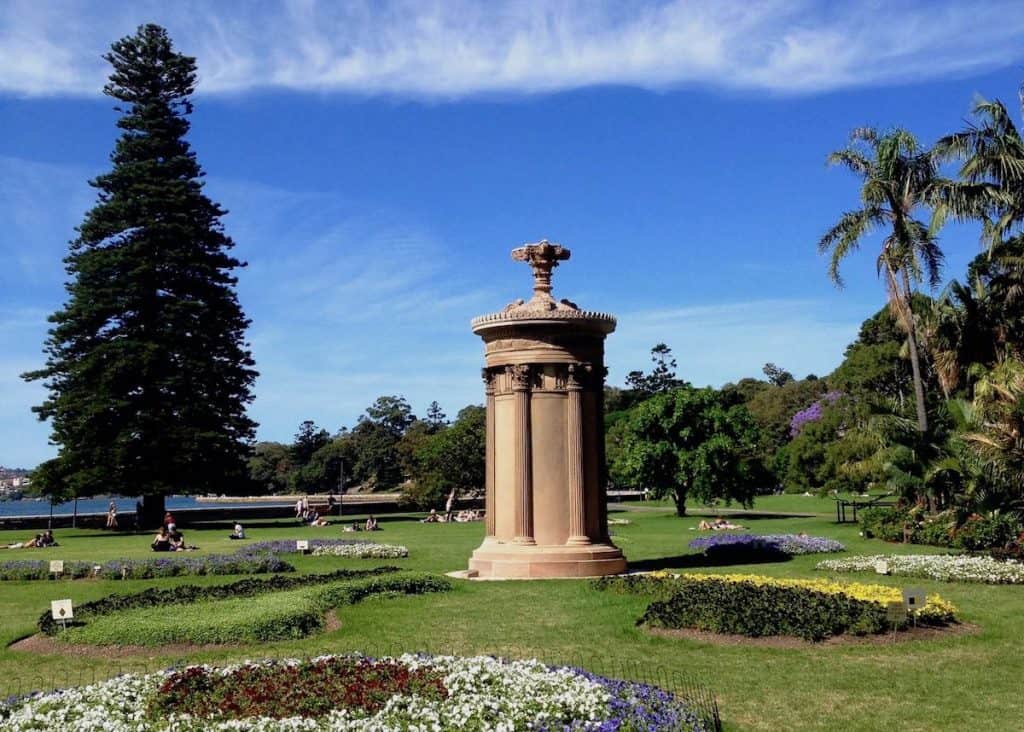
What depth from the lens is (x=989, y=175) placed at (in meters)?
28.0

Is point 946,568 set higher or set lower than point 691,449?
lower

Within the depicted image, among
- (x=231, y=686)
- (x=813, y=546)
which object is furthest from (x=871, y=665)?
(x=813, y=546)

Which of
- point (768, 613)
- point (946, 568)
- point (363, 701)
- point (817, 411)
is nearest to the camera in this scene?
point (363, 701)

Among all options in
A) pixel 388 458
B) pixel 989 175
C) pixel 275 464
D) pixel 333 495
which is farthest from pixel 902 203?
pixel 275 464

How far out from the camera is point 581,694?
8523 millimetres

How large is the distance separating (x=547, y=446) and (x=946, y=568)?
28.6ft

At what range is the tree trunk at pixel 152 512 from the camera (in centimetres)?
4369

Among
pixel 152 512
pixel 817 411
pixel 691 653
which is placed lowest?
pixel 691 653

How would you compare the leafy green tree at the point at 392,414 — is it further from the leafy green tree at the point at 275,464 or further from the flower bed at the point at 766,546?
the flower bed at the point at 766,546

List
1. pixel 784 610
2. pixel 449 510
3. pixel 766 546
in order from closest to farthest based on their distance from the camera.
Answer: pixel 784 610, pixel 766 546, pixel 449 510

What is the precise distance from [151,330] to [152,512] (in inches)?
341

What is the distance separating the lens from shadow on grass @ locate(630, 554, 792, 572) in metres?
22.0

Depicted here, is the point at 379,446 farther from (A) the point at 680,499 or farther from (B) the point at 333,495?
(A) the point at 680,499

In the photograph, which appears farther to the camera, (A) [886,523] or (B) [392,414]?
(B) [392,414]
